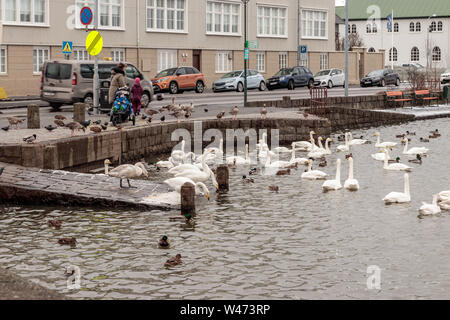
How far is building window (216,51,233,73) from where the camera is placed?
182 ft

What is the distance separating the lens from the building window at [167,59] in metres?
50.5

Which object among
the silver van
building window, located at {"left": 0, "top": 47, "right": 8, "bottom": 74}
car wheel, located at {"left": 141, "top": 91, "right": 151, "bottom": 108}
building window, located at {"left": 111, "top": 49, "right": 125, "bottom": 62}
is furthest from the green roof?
the silver van

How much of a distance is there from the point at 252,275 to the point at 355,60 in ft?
201

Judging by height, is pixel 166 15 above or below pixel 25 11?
above

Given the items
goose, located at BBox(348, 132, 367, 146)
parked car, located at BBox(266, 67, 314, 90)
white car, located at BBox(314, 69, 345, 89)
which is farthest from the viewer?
white car, located at BBox(314, 69, 345, 89)

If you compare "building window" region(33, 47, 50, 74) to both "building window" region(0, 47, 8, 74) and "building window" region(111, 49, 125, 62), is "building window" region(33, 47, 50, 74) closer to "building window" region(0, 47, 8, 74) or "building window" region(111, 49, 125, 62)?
"building window" region(0, 47, 8, 74)

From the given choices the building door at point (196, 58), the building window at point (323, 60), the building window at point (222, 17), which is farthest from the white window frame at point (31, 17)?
the building window at point (323, 60)

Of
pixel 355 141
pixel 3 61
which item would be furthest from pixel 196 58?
pixel 355 141

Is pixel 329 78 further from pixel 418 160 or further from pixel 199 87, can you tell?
pixel 418 160

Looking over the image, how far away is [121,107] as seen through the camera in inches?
945

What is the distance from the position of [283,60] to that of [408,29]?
4791 centimetres

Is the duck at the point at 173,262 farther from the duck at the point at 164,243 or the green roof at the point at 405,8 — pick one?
the green roof at the point at 405,8

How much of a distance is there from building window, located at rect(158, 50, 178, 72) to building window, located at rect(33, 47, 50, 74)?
876cm

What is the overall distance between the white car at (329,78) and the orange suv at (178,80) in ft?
35.2
